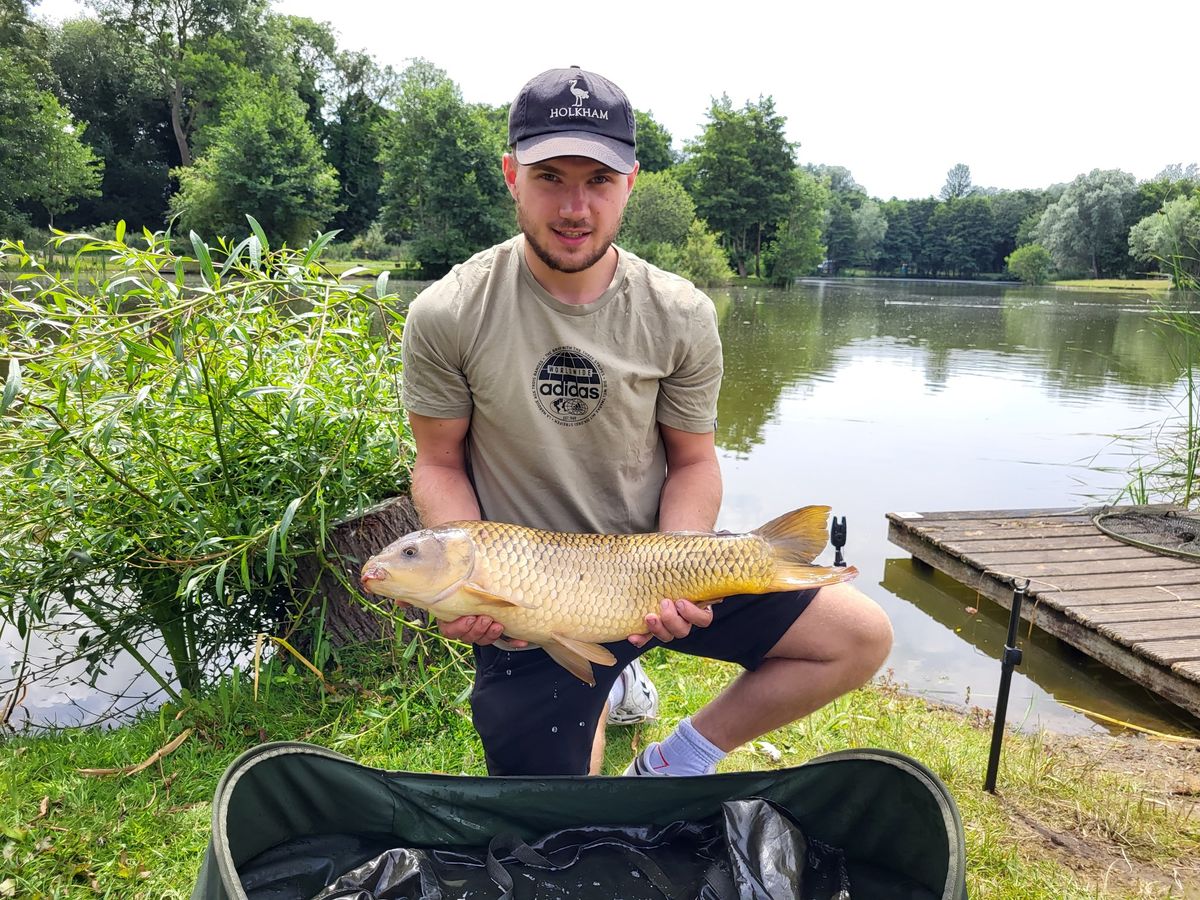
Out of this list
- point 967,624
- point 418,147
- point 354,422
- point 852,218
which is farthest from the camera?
point 852,218

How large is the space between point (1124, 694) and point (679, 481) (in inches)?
109

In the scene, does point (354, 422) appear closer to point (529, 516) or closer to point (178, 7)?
point (529, 516)

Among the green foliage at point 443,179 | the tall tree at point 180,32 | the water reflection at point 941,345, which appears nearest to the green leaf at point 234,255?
the water reflection at point 941,345

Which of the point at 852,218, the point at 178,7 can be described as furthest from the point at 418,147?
the point at 852,218

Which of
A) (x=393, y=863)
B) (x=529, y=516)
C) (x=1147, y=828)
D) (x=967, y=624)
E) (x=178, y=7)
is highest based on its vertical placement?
(x=178, y=7)

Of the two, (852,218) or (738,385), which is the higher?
(852,218)

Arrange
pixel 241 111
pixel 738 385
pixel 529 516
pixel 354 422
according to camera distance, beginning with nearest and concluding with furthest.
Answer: pixel 529 516
pixel 354 422
pixel 738 385
pixel 241 111

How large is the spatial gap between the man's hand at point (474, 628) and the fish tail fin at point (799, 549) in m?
0.54

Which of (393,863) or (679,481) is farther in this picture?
(679,481)

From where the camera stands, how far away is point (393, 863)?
4.83ft

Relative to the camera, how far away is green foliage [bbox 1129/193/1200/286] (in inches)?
169

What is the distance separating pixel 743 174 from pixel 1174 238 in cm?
4408

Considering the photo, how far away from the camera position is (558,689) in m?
1.77

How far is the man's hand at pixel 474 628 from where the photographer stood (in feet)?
5.16
